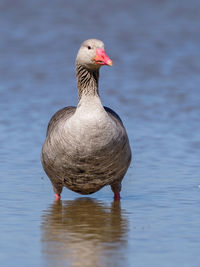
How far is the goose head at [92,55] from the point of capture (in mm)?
9391

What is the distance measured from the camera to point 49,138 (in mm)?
9828

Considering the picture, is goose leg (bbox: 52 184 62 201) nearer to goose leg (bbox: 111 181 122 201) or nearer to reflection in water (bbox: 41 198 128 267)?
reflection in water (bbox: 41 198 128 267)

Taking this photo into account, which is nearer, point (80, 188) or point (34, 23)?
point (80, 188)

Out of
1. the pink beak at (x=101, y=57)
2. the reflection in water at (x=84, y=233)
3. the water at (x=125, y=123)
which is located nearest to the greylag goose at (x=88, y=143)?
the pink beak at (x=101, y=57)

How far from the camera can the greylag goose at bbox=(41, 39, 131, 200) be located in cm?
915

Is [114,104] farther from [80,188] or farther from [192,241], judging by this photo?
[192,241]

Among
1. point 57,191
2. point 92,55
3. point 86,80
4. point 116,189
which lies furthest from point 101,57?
point 57,191

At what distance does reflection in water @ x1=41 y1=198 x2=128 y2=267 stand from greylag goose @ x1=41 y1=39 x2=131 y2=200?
0.33m

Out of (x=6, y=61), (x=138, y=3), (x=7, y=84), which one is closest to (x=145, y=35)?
(x=138, y=3)

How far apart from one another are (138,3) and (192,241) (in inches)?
826

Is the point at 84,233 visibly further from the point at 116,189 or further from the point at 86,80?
the point at 86,80

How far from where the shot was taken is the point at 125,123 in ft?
51.1

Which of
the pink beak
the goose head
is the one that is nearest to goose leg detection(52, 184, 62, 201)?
the goose head

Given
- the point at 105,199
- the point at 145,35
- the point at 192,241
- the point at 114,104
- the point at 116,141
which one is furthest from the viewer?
the point at 145,35
